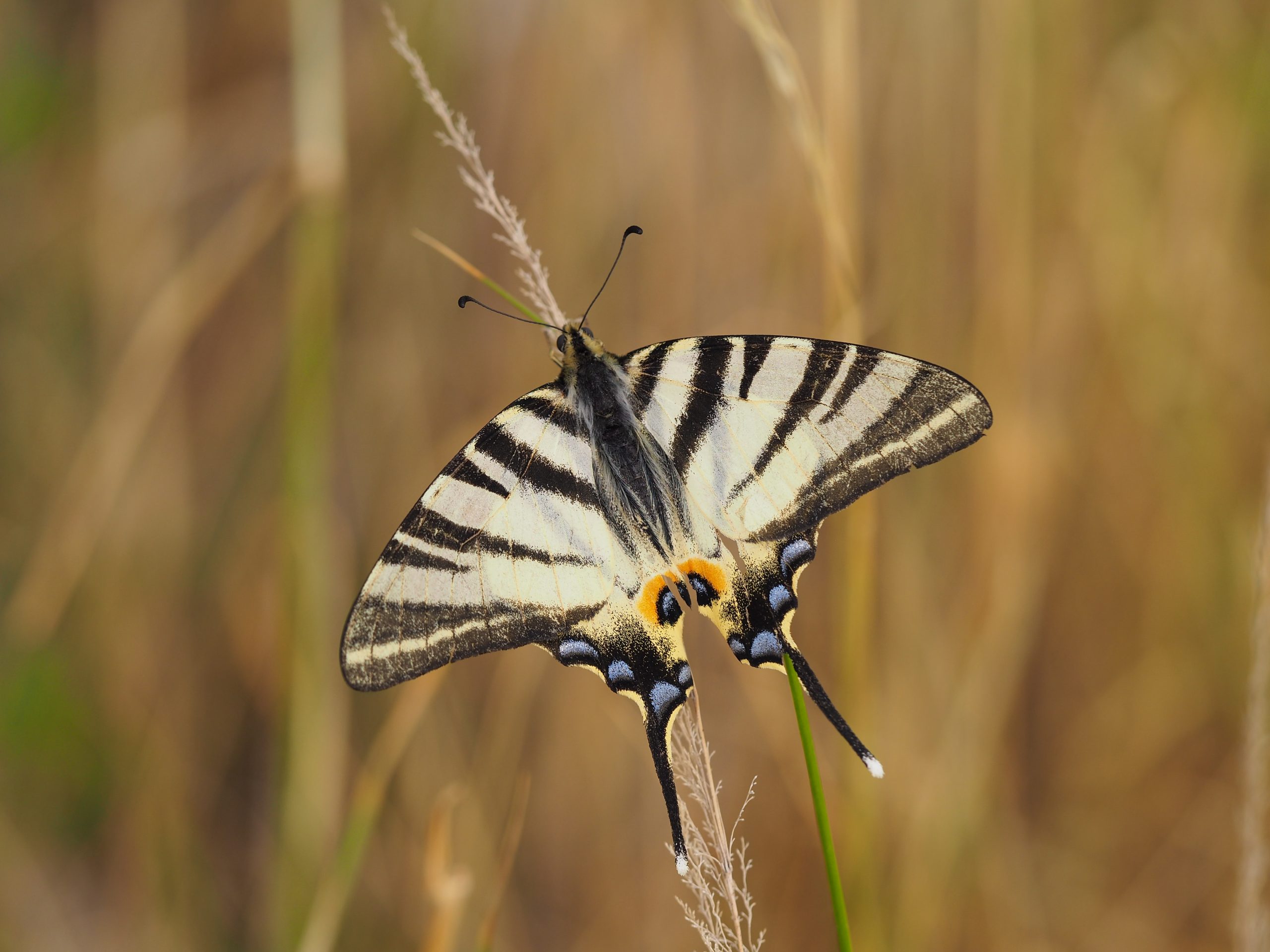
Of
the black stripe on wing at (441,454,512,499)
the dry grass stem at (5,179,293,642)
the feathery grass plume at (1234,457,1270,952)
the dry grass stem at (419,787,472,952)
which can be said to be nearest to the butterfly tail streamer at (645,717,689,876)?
the dry grass stem at (419,787,472,952)

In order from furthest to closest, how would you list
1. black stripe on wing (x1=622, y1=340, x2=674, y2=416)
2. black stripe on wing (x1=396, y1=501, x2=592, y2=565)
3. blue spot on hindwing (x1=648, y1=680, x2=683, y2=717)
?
1. black stripe on wing (x1=622, y1=340, x2=674, y2=416)
2. black stripe on wing (x1=396, y1=501, x2=592, y2=565)
3. blue spot on hindwing (x1=648, y1=680, x2=683, y2=717)

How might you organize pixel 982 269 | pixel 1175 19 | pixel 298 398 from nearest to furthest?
pixel 298 398 < pixel 982 269 < pixel 1175 19

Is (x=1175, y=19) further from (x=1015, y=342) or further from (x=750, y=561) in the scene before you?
(x=750, y=561)

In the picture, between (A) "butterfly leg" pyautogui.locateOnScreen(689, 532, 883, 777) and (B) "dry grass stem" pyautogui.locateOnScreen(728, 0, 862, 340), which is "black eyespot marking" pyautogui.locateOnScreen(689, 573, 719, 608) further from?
(B) "dry grass stem" pyautogui.locateOnScreen(728, 0, 862, 340)

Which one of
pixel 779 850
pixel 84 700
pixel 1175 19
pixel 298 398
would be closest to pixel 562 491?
pixel 298 398

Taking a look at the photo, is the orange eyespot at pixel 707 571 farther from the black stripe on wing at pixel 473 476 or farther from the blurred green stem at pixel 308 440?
the blurred green stem at pixel 308 440

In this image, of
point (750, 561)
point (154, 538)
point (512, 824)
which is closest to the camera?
point (512, 824)
